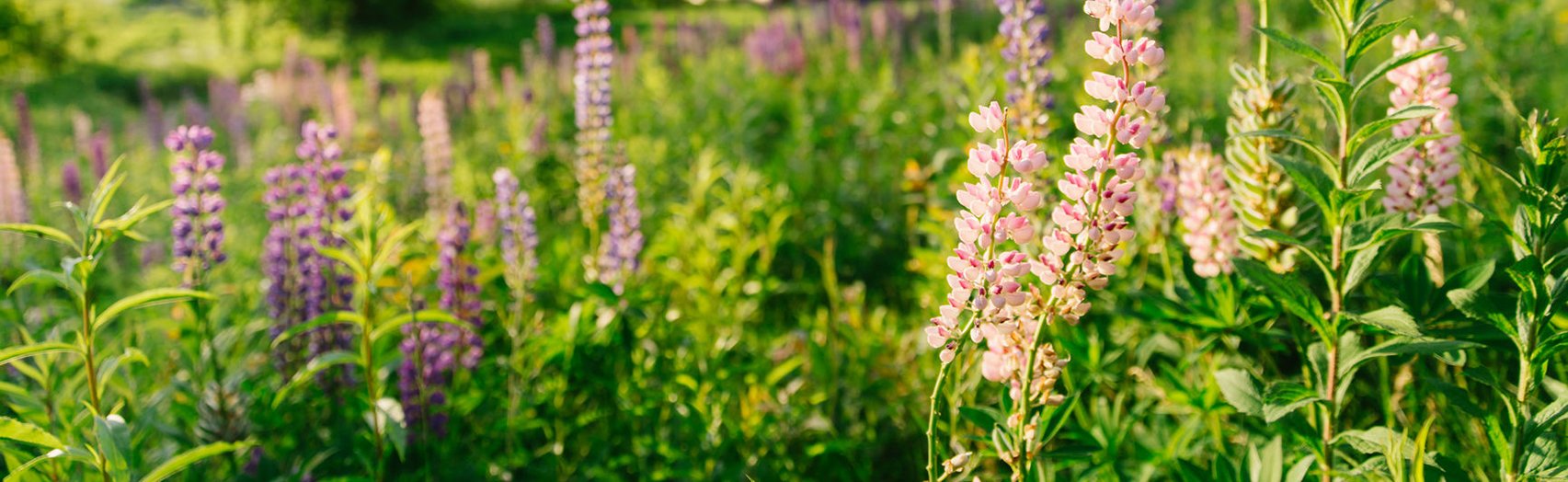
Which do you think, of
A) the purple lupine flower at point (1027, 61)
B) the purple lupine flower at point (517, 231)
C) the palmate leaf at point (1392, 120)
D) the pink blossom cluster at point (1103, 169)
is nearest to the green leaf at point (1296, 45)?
the palmate leaf at point (1392, 120)

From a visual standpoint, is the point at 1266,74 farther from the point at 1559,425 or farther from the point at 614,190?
the point at 614,190

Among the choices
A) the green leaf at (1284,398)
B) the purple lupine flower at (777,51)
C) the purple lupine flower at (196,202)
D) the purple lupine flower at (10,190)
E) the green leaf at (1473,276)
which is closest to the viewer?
the green leaf at (1284,398)

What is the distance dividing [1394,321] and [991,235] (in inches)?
26.2

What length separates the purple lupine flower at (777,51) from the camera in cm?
718

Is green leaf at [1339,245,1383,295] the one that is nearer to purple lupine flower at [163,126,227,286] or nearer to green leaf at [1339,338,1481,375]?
green leaf at [1339,338,1481,375]

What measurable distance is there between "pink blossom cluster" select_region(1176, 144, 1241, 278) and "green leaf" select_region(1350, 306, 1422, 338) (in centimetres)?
42

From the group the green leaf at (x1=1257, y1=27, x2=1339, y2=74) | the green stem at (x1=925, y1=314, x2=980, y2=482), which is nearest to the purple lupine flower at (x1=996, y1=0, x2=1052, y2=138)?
the green leaf at (x1=1257, y1=27, x2=1339, y2=74)

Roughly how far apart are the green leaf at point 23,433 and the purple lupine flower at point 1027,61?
2007mm

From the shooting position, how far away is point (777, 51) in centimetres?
781

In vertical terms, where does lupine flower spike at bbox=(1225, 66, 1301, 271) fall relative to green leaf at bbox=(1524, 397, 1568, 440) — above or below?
above

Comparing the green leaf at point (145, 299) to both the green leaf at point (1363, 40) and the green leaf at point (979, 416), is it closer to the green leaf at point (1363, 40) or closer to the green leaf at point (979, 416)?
Answer: the green leaf at point (979, 416)

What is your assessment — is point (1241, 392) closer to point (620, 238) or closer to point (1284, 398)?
point (1284, 398)

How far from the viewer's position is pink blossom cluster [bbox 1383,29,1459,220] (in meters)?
1.68

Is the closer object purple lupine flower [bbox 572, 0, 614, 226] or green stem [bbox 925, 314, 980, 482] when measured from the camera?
green stem [bbox 925, 314, 980, 482]
